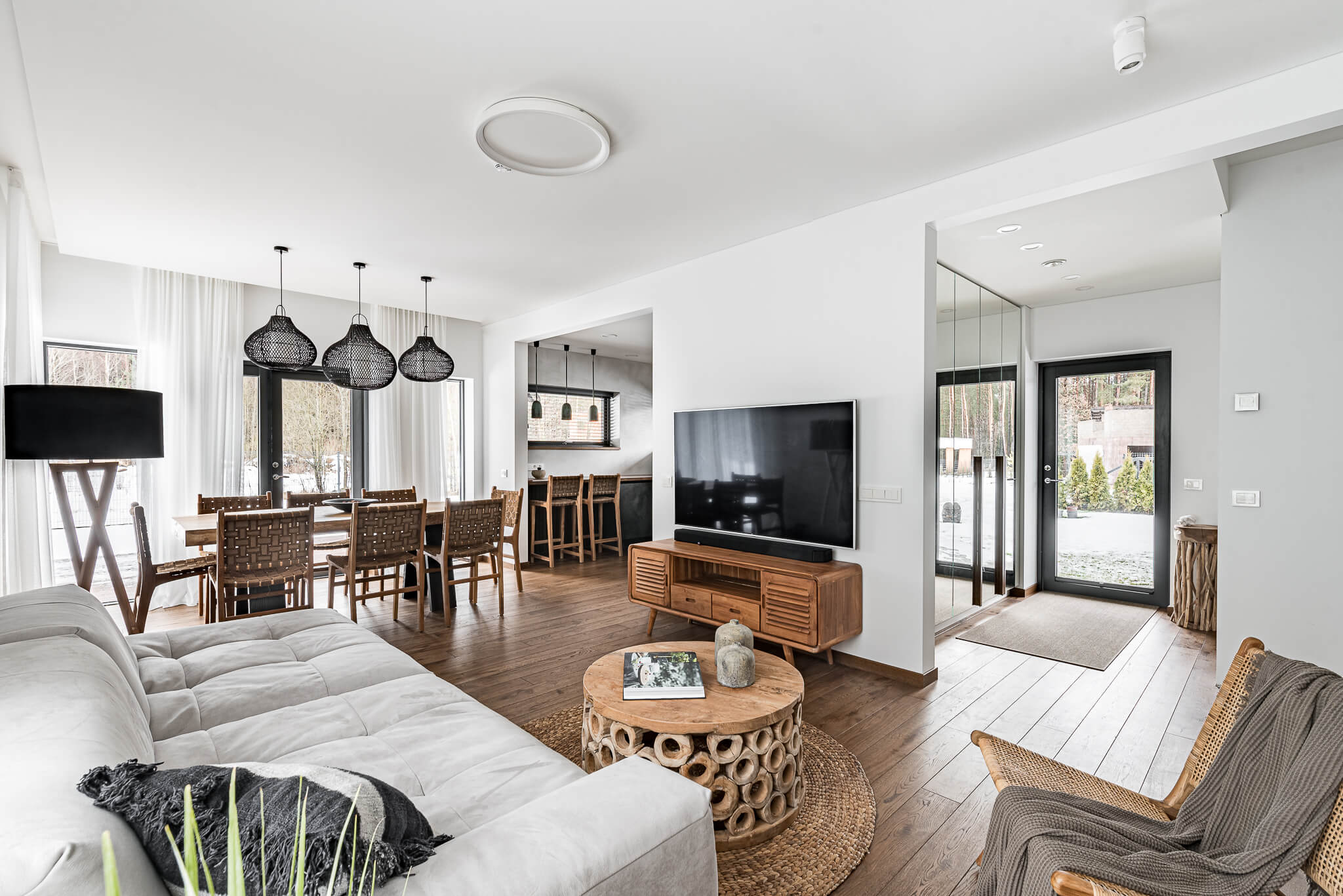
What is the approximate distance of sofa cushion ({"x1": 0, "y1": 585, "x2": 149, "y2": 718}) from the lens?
1.71 metres

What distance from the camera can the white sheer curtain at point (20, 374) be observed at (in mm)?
3135

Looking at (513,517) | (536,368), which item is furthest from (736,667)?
(536,368)

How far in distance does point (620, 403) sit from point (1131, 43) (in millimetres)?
7255

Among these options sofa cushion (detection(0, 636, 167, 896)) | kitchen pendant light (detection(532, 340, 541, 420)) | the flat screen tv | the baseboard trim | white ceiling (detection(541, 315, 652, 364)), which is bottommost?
the baseboard trim

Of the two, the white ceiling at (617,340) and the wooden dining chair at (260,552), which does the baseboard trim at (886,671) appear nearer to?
the wooden dining chair at (260,552)

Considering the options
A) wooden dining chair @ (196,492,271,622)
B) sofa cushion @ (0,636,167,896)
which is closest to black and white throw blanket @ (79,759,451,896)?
sofa cushion @ (0,636,167,896)

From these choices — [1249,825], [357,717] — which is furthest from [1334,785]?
[357,717]

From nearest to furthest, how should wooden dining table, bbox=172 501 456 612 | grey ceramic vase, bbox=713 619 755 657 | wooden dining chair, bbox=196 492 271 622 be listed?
1. grey ceramic vase, bbox=713 619 755 657
2. wooden dining table, bbox=172 501 456 612
3. wooden dining chair, bbox=196 492 271 622

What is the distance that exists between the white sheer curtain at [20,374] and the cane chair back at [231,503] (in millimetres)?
960

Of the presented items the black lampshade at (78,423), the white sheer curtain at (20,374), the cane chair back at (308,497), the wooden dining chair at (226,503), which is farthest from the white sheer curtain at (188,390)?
the black lampshade at (78,423)

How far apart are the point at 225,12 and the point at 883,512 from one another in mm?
3468

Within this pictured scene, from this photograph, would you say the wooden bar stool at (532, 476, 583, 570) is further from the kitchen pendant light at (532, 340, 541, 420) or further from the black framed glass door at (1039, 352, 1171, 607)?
the black framed glass door at (1039, 352, 1171, 607)

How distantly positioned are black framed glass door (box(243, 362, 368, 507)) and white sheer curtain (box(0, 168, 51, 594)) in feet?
5.67

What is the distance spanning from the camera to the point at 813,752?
2557 millimetres
